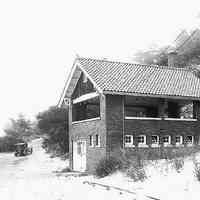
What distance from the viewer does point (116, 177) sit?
2047 cm

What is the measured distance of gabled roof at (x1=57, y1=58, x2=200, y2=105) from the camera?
2534 cm

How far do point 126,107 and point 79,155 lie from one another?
504cm

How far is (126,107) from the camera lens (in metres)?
30.1

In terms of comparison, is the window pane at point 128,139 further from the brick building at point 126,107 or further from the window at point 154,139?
the window at point 154,139

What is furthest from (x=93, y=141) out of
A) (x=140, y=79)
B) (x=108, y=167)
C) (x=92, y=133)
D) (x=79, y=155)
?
(x=140, y=79)

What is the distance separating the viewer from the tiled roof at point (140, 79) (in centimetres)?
2550

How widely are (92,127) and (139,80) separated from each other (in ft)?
14.8

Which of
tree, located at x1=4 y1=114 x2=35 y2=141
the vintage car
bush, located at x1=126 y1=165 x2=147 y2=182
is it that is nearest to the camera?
bush, located at x1=126 y1=165 x2=147 y2=182

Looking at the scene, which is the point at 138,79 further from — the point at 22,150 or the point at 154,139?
the point at 22,150

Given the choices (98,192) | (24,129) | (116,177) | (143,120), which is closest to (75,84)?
(143,120)

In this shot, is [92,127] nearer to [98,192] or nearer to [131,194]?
[98,192]

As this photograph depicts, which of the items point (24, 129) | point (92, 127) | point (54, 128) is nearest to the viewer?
point (92, 127)

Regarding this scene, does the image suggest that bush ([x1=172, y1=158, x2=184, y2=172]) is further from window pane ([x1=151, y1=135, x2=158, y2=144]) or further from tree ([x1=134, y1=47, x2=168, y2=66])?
tree ([x1=134, y1=47, x2=168, y2=66])

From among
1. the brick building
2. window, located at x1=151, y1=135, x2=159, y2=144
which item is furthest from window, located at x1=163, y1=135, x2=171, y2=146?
window, located at x1=151, y1=135, x2=159, y2=144
